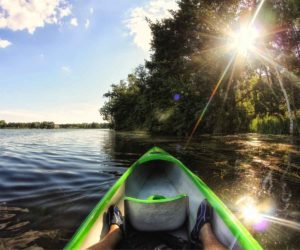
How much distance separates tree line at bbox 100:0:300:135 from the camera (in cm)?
2166

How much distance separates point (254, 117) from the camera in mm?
30547

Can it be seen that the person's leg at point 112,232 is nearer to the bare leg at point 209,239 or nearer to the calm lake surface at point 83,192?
the calm lake surface at point 83,192

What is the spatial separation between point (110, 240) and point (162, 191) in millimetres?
3177

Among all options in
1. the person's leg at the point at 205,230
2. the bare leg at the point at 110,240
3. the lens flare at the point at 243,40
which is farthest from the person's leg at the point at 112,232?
the lens flare at the point at 243,40

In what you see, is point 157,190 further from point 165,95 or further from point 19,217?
point 165,95

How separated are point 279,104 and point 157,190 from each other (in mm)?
26064

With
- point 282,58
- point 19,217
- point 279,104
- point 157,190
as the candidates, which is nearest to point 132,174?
point 157,190

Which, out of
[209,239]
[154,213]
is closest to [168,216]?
[154,213]

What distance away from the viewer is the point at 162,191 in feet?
19.7

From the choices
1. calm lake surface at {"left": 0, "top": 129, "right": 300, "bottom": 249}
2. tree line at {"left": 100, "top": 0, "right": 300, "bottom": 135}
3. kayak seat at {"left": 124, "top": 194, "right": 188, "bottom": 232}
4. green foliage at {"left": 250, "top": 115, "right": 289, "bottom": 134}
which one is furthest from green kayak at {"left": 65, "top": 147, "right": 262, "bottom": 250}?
green foliage at {"left": 250, "top": 115, "right": 289, "bottom": 134}

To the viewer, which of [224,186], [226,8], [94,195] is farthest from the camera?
[226,8]

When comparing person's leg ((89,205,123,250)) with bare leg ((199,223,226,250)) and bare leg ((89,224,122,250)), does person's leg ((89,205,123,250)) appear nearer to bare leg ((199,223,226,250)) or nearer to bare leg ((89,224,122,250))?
bare leg ((89,224,122,250))

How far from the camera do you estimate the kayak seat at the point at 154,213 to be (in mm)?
3412

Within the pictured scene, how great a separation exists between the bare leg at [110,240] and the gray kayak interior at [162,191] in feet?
0.31
